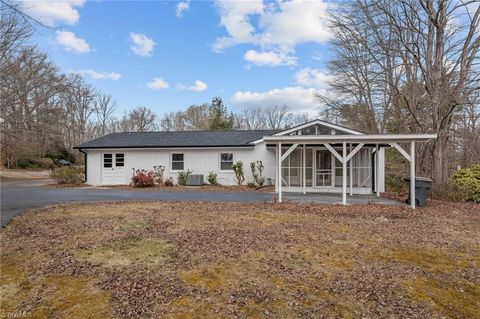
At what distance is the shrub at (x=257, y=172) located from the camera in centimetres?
1785

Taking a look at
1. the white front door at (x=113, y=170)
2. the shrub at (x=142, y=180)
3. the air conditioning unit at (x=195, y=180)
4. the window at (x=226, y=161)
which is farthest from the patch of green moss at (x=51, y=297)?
the white front door at (x=113, y=170)

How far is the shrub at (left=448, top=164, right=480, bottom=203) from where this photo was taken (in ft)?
40.6

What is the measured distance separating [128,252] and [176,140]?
14695 millimetres

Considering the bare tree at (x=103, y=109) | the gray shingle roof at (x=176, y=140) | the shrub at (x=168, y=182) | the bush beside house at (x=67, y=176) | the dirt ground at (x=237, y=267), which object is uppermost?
the bare tree at (x=103, y=109)

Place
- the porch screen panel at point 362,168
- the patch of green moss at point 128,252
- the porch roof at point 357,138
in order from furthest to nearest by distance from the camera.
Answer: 1. the porch screen panel at point 362,168
2. the porch roof at point 357,138
3. the patch of green moss at point 128,252

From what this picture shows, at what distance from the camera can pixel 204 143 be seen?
62.2 feet

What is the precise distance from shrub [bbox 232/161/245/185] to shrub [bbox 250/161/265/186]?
649 millimetres

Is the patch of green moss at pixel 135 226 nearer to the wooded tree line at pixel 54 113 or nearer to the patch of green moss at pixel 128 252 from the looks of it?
the patch of green moss at pixel 128 252

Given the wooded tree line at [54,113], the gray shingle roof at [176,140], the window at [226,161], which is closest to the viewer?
the gray shingle roof at [176,140]

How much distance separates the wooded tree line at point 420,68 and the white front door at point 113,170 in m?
15.0

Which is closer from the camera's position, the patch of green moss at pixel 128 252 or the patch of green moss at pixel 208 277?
the patch of green moss at pixel 208 277

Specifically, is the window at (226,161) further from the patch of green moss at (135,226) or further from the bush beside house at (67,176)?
the patch of green moss at (135,226)

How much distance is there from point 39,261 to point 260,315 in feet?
12.5

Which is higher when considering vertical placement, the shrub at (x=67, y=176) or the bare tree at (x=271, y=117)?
the bare tree at (x=271, y=117)
